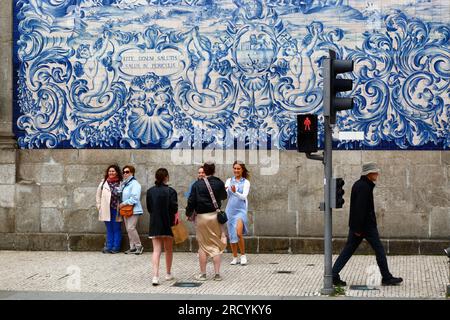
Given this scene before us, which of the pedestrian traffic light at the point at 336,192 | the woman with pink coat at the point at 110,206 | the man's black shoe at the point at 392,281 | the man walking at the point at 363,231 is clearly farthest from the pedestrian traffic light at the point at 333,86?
the woman with pink coat at the point at 110,206

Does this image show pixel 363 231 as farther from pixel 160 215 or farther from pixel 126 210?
pixel 126 210

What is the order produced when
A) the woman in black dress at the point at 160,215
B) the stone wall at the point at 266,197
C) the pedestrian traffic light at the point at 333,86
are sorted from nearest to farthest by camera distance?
the pedestrian traffic light at the point at 333,86 < the woman in black dress at the point at 160,215 < the stone wall at the point at 266,197

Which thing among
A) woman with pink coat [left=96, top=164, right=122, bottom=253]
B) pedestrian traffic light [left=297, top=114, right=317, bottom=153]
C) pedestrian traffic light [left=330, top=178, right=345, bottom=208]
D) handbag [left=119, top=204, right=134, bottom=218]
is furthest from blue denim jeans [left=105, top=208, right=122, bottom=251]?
pedestrian traffic light [left=330, top=178, right=345, bottom=208]

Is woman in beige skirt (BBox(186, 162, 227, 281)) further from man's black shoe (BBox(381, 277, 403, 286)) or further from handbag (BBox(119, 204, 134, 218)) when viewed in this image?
handbag (BBox(119, 204, 134, 218))

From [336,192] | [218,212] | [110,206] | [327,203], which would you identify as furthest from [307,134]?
[110,206]

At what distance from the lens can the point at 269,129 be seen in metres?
15.2

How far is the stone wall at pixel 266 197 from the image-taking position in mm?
14781

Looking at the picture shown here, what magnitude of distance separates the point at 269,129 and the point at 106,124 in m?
3.06

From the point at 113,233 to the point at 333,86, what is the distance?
588 centimetres

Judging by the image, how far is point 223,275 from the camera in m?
12.8

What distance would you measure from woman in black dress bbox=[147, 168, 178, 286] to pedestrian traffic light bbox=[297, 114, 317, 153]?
7.07 feet

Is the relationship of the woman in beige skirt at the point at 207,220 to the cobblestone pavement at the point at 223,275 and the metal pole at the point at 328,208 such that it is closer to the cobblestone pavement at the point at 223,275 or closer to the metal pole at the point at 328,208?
the cobblestone pavement at the point at 223,275

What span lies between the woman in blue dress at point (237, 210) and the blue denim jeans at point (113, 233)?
2.29m
